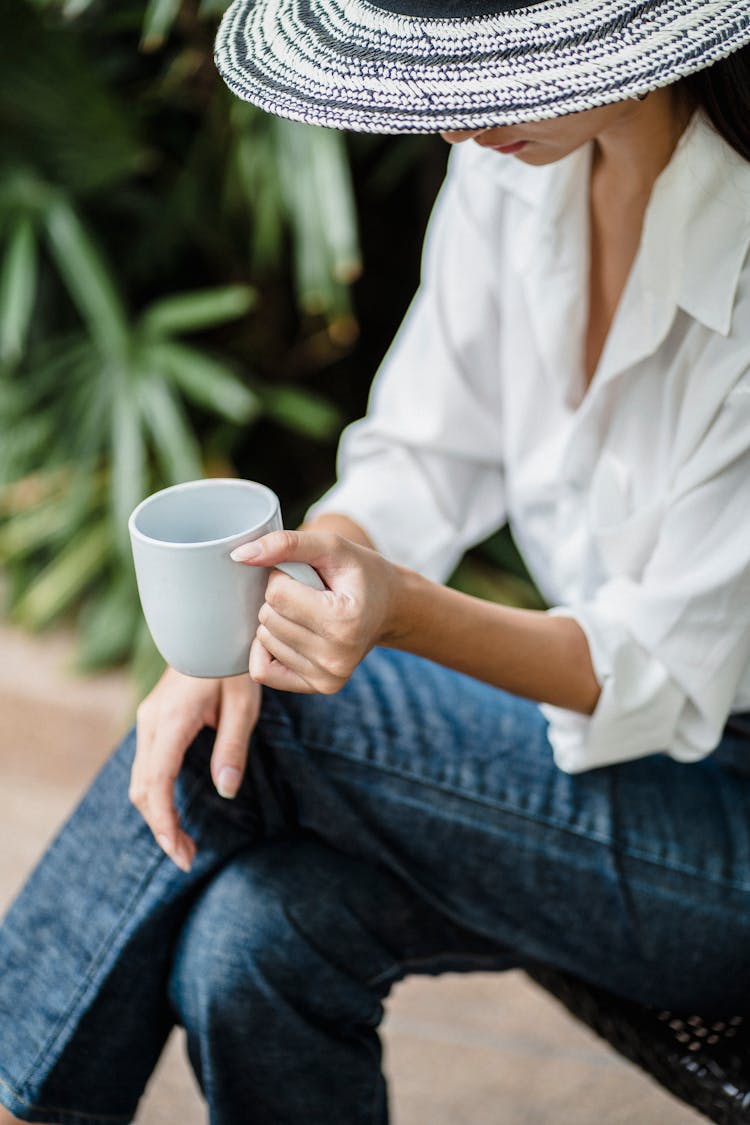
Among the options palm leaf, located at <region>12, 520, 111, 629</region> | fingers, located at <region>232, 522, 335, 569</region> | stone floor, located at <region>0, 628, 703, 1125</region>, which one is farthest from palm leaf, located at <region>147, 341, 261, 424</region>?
fingers, located at <region>232, 522, 335, 569</region>

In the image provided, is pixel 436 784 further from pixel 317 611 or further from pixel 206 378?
pixel 206 378

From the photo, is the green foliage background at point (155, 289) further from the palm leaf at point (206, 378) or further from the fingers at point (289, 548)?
the fingers at point (289, 548)

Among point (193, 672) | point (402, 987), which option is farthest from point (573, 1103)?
point (193, 672)

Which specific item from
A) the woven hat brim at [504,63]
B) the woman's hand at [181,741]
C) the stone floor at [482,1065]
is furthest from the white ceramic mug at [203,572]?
the stone floor at [482,1065]

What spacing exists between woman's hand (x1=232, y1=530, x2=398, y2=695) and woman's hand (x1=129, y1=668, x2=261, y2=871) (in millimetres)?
111

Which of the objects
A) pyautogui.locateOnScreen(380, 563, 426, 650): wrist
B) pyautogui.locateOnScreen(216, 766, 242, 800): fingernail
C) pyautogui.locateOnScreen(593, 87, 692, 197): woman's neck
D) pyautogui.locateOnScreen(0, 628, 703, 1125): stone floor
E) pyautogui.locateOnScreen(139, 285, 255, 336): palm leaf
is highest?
pyautogui.locateOnScreen(593, 87, 692, 197): woman's neck

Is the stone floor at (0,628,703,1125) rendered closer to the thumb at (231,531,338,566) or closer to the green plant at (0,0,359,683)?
the green plant at (0,0,359,683)

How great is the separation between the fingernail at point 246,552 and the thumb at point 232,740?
196 millimetres

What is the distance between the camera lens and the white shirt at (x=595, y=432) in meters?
0.83

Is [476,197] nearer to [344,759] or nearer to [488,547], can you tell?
[344,759]

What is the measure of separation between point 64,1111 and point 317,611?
1.34 feet

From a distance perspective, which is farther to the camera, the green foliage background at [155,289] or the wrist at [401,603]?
the green foliage background at [155,289]

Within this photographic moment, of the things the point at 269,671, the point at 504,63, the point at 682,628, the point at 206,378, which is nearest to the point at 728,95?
the point at 504,63

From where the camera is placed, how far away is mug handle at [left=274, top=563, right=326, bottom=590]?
715 mm
